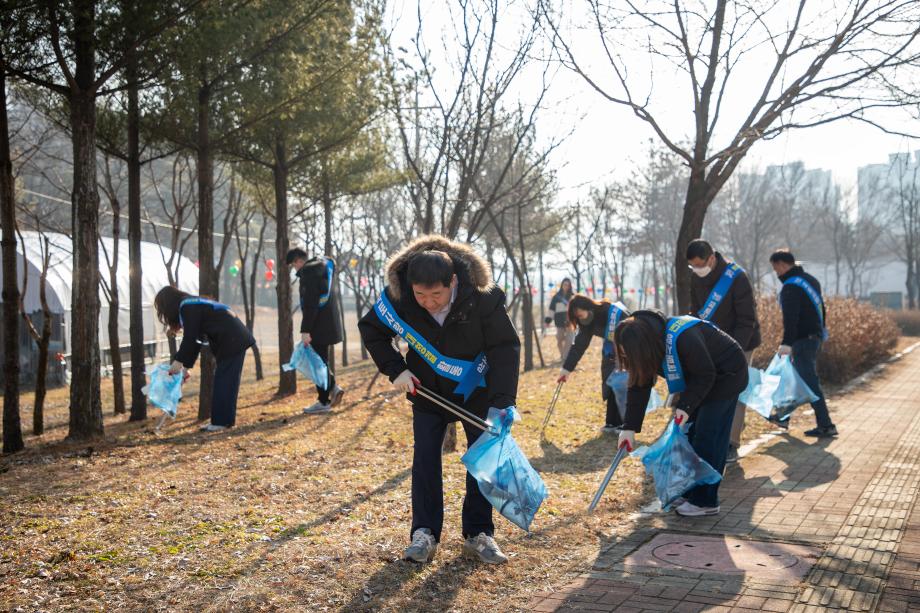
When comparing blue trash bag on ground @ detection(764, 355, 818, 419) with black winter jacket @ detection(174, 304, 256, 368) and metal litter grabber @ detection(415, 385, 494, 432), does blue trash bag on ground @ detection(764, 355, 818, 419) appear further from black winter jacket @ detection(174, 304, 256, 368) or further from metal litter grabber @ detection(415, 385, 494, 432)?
black winter jacket @ detection(174, 304, 256, 368)

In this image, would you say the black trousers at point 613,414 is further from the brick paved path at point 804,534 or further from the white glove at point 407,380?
the white glove at point 407,380

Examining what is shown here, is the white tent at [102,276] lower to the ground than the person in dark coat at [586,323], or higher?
higher

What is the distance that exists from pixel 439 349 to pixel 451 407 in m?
0.31

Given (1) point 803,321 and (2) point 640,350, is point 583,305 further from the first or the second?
(2) point 640,350

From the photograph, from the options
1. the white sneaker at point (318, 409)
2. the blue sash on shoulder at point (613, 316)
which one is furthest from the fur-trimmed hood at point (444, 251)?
the white sneaker at point (318, 409)

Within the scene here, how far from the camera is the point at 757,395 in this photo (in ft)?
24.6

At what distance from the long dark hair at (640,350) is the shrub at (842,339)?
9248mm

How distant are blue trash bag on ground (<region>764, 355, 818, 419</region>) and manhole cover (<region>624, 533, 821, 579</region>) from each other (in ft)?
A: 11.0

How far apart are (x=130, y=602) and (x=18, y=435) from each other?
17.6 feet

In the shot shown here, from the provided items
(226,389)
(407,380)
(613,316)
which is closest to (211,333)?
(226,389)

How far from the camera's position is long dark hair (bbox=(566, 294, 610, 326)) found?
8008mm

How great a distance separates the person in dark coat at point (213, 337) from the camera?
336 inches

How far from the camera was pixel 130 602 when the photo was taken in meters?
4.02

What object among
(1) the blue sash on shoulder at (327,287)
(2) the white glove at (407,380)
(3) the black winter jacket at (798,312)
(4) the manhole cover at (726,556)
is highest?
(1) the blue sash on shoulder at (327,287)
